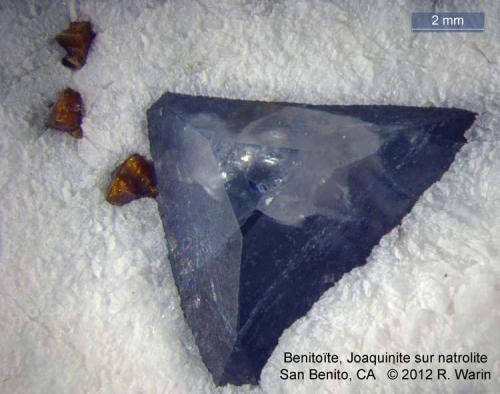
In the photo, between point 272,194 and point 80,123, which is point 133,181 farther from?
point 272,194

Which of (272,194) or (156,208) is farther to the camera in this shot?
(156,208)

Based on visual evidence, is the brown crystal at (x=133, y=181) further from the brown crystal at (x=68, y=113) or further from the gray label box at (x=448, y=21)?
the gray label box at (x=448, y=21)

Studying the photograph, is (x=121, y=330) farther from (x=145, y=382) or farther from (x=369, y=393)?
(x=369, y=393)

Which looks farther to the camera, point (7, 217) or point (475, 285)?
point (7, 217)

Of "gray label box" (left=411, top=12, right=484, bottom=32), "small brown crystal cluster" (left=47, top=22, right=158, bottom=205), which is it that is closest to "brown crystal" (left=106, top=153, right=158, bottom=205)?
"small brown crystal cluster" (left=47, top=22, right=158, bottom=205)

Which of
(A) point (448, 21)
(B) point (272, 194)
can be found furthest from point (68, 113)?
(A) point (448, 21)

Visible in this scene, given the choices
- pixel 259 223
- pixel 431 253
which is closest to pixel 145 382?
pixel 259 223
